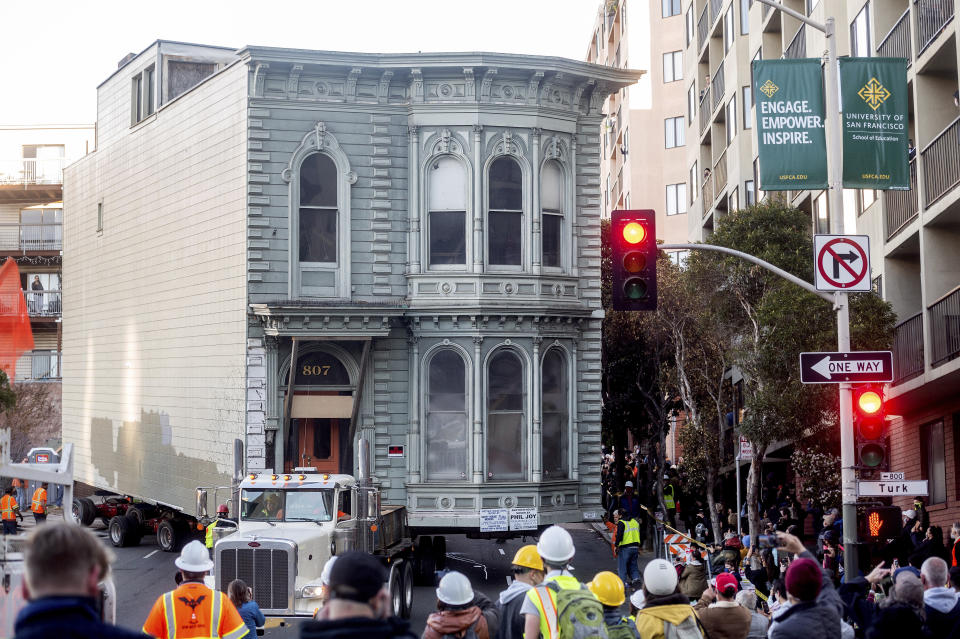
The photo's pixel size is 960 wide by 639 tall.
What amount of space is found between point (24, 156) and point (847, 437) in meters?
62.4

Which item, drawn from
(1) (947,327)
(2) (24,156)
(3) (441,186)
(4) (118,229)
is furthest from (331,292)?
(2) (24,156)

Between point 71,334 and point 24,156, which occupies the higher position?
point 24,156

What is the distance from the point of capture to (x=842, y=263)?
15.7m

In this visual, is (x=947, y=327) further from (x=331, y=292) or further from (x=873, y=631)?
(x=873, y=631)

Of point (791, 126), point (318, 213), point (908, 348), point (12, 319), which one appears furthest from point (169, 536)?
point (791, 126)

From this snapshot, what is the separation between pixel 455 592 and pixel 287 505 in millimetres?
10532

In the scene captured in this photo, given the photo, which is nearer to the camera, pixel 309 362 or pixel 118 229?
pixel 309 362

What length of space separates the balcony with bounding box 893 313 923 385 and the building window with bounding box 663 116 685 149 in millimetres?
46390

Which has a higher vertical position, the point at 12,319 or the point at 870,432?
the point at 12,319

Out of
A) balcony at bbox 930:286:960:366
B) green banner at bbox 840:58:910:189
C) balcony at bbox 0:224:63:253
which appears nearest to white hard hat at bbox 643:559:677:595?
green banner at bbox 840:58:910:189

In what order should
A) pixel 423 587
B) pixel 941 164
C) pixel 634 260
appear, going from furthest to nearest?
pixel 423 587, pixel 941 164, pixel 634 260

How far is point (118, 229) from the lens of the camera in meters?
33.6

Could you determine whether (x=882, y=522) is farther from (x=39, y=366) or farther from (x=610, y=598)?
(x=39, y=366)

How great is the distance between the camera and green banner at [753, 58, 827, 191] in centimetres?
1631
